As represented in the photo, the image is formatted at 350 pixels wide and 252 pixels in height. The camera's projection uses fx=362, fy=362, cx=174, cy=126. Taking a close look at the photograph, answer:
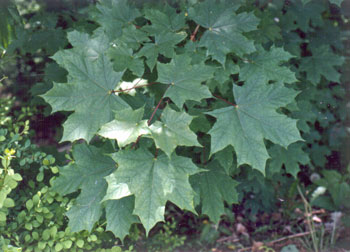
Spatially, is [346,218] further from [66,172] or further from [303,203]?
[66,172]

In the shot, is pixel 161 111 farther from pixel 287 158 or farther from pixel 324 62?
pixel 324 62

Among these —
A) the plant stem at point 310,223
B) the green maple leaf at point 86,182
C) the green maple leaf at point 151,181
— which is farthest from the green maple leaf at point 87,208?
the plant stem at point 310,223

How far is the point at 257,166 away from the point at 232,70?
0.63 m

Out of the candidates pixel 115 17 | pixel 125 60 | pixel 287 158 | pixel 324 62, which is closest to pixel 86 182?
pixel 125 60

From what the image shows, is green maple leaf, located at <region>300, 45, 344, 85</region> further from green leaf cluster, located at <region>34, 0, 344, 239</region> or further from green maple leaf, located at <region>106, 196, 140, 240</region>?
green maple leaf, located at <region>106, 196, 140, 240</region>

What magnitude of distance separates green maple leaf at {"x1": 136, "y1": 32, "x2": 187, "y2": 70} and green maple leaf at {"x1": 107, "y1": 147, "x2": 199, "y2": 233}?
1.91 feet

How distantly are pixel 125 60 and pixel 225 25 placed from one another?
63 cm

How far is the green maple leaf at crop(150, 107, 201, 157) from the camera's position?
1.66 meters

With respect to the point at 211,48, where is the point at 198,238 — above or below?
below

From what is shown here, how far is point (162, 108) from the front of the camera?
221cm

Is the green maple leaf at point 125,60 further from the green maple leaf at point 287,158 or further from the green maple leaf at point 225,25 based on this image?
the green maple leaf at point 287,158

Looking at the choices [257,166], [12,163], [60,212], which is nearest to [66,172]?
[60,212]

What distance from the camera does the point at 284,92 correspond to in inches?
77.5

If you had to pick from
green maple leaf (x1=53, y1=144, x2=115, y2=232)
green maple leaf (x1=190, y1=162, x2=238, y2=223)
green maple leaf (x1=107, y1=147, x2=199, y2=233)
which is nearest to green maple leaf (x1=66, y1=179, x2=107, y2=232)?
green maple leaf (x1=53, y1=144, x2=115, y2=232)
